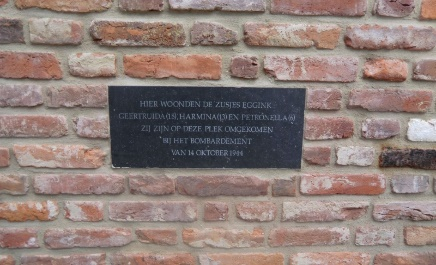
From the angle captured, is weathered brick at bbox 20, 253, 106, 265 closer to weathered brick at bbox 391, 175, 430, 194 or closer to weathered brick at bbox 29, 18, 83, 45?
weathered brick at bbox 29, 18, 83, 45

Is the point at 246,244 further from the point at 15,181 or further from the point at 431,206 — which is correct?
the point at 15,181

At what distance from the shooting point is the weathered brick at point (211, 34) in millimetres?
1106

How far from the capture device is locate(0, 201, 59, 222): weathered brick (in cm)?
118

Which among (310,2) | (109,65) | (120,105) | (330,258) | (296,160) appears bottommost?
(330,258)

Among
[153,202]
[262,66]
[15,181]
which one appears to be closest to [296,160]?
A: [262,66]

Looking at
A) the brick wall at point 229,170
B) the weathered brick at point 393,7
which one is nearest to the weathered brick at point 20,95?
the brick wall at point 229,170

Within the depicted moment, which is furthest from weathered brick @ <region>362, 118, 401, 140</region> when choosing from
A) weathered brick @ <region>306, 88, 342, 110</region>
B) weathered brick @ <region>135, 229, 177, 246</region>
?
weathered brick @ <region>135, 229, 177, 246</region>

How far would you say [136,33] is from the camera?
1097 millimetres

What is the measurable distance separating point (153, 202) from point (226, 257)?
32 centimetres

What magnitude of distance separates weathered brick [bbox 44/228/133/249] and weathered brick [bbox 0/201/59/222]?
6 centimetres

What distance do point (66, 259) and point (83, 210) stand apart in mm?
192

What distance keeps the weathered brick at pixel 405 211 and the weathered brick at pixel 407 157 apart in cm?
14

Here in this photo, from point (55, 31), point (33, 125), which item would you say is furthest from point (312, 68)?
point (33, 125)

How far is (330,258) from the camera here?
4.19 feet
